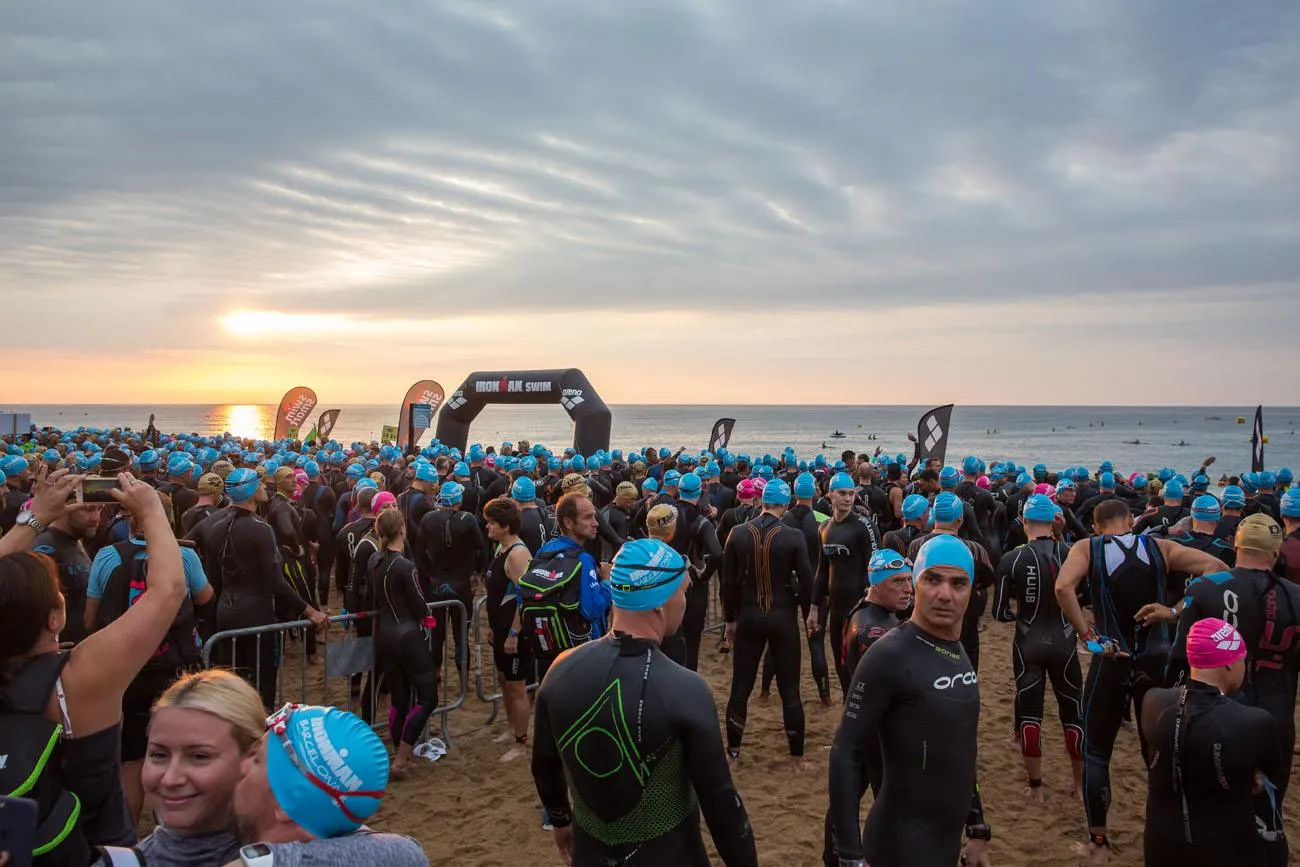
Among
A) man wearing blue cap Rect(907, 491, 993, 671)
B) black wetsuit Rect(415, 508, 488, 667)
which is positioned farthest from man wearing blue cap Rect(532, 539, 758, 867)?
black wetsuit Rect(415, 508, 488, 667)

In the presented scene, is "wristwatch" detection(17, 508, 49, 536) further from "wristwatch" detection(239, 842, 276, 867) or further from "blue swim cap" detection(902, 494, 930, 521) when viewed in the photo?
"blue swim cap" detection(902, 494, 930, 521)

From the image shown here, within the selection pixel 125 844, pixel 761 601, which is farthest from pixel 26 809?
pixel 761 601

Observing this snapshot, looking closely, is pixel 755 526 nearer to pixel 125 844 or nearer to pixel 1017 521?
pixel 125 844

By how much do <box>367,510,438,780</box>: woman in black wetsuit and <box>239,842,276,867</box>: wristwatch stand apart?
14.2 feet

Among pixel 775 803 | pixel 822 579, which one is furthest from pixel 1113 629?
pixel 822 579

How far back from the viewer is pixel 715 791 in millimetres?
2697

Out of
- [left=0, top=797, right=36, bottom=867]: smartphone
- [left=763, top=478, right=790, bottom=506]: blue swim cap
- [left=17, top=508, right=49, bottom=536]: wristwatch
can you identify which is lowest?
[left=0, top=797, right=36, bottom=867]: smartphone

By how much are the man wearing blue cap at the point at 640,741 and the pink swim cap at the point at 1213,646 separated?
2198mm

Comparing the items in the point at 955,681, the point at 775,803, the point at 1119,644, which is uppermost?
the point at 955,681


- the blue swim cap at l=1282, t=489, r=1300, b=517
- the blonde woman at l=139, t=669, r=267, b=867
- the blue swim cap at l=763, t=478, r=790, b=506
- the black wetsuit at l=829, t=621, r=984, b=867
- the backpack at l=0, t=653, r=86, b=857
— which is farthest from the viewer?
the blue swim cap at l=763, t=478, r=790, b=506

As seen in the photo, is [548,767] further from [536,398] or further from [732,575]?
[536,398]

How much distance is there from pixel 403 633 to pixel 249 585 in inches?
61.0

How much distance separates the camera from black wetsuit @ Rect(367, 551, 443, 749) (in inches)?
229

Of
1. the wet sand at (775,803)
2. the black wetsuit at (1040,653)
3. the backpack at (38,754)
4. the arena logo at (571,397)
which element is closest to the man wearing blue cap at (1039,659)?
the black wetsuit at (1040,653)
